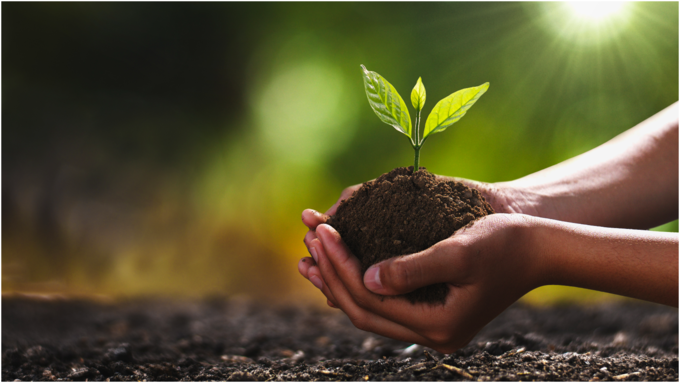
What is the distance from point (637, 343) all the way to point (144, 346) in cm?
205

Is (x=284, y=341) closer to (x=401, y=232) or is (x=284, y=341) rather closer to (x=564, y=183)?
(x=401, y=232)

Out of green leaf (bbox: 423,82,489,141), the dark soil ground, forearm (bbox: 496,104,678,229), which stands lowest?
the dark soil ground

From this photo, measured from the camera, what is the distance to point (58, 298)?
258 cm

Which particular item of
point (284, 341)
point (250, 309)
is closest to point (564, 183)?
point (284, 341)

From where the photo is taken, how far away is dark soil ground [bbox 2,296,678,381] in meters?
1.17

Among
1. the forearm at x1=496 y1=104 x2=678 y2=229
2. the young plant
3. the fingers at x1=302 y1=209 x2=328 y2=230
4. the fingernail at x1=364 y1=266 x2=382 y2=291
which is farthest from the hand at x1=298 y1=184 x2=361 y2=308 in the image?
the forearm at x1=496 y1=104 x2=678 y2=229

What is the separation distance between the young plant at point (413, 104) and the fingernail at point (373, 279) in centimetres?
44

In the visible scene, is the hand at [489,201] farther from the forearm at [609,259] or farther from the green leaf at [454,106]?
the forearm at [609,259]

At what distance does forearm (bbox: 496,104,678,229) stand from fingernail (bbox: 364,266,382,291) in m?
0.73

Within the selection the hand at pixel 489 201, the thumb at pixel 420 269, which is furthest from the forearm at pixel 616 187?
the thumb at pixel 420 269

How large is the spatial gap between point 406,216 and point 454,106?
14.2 inches

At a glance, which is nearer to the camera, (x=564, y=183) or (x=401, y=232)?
(x=401, y=232)

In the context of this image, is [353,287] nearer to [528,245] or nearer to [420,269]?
[420,269]

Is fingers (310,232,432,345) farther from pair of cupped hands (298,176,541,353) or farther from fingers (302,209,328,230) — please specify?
fingers (302,209,328,230)
